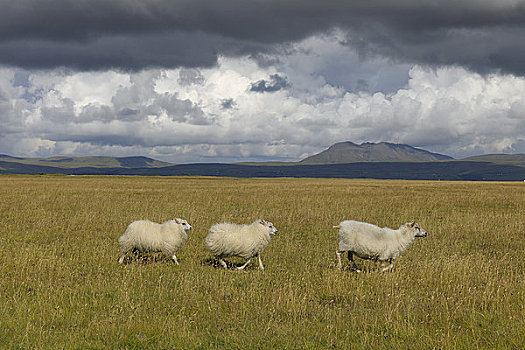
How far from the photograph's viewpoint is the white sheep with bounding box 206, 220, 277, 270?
40.8 ft

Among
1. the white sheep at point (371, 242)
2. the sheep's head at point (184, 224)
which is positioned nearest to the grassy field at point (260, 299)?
the white sheep at point (371, 242)

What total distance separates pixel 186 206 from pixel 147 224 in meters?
17.7

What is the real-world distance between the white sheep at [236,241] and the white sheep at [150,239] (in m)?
1.42

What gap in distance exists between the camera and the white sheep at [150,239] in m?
13.0

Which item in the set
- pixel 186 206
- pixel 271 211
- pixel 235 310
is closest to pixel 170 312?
pixel 235 310

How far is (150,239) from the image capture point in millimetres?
13125

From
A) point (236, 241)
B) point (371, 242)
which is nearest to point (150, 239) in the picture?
Answer: point (236, 241)

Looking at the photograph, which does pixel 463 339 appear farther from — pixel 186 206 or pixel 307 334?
pixel 186 206

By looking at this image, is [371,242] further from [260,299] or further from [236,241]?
[260,299]

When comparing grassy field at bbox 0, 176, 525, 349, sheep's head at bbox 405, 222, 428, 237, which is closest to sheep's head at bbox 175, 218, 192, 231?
grassy field at bbox 0, 176, 525, 349

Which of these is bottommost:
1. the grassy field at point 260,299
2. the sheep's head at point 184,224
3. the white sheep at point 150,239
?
the grassy field at point 260,299

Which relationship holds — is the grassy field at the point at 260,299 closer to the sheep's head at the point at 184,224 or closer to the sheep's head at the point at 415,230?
the sheep's head at the point at 415,230

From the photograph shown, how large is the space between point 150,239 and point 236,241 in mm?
2883

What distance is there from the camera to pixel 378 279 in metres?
11.2
